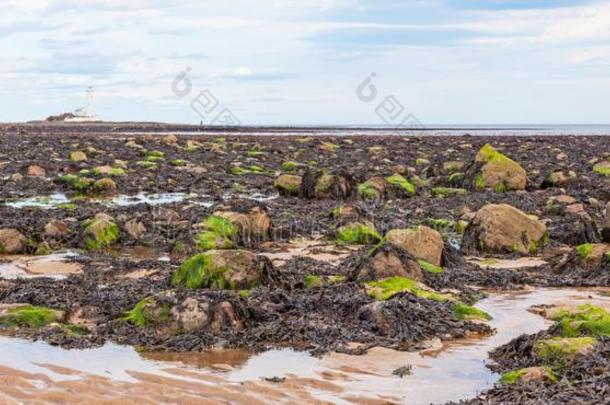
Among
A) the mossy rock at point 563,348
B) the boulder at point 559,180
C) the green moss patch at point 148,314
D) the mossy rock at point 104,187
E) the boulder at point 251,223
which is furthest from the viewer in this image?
the boulder at point 559,180

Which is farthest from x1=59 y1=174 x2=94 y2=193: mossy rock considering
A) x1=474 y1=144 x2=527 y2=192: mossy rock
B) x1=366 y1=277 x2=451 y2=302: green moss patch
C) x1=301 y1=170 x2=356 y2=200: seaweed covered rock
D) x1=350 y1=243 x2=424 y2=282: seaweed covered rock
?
x1=366 y1=277 x2=451 y2=302: green moss patch

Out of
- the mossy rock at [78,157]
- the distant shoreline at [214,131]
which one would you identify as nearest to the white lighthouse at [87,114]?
the distant shoreline at [214,131]

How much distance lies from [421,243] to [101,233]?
5.28 metres

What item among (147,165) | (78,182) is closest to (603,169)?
(147,165)

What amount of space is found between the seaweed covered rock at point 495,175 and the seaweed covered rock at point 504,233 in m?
8.02

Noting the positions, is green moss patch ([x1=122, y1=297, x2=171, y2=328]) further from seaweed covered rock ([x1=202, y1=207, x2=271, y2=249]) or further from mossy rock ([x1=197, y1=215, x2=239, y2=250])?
seaweed covered rock ([x1=202, y1=207, x2=271, y2=249])

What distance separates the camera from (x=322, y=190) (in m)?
19.5

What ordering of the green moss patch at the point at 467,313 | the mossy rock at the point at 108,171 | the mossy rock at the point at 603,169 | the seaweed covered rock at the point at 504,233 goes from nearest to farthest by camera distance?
the green moss patch at the point at 467,313, the seaweed covered rock at the point at 504,233, the mossy rock at the point at 108,171, the mossy rock at the point at 603,169

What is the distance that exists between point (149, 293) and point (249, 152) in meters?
27.8

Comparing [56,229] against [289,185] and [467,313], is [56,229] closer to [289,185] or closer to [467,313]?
[467,313]

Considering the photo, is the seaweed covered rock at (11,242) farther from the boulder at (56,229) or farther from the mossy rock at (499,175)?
the mossy rock at (499,175)

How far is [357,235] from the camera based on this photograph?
43.8 ft

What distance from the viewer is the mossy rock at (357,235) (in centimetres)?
1325

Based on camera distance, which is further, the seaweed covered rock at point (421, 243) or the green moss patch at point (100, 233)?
the green moss patch at point (100, 233)
